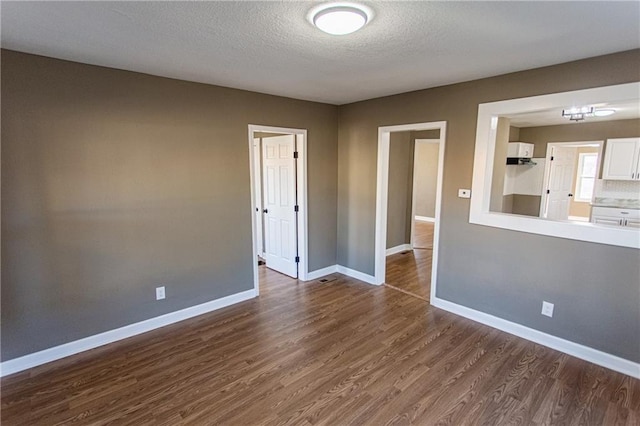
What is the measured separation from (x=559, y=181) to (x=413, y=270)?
4.28m

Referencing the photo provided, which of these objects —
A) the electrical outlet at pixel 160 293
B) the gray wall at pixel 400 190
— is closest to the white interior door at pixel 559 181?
the gray wall at pixel 400 190

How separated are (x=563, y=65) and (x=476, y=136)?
0.86 metres

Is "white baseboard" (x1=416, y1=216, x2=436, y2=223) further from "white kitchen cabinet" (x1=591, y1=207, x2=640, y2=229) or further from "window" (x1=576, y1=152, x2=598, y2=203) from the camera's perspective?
"window" (x1=576, y1=152, x2=598, y2=203)

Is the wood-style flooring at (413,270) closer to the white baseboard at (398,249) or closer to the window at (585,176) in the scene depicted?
the white baseboard at (398,249)

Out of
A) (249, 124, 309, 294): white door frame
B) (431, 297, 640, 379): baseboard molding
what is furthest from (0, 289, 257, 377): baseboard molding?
(431, 297, 640, 379): baseboard molding

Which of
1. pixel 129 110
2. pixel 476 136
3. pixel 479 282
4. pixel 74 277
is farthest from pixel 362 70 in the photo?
pixel 74 277

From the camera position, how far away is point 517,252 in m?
3.03

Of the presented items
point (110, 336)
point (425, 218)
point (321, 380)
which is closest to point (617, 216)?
point (425, 218)

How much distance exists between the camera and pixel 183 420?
2.06m

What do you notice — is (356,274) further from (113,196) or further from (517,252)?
(113,196)

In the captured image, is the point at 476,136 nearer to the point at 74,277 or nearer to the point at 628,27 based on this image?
the point at 628,27

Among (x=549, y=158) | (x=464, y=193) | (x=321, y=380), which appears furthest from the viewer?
(x=549, y=158)

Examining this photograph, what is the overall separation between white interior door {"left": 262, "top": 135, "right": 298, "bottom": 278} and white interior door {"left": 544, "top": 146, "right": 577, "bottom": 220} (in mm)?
5430

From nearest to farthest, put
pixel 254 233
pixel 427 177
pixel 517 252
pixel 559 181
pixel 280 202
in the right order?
pixel 517 252 → pixel 254 233 → pixel 280 202 → pixel 559 181 → pixel 427 177
